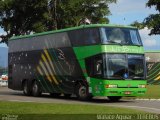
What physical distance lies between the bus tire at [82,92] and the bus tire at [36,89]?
4.70 metres

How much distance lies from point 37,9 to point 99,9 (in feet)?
26.4

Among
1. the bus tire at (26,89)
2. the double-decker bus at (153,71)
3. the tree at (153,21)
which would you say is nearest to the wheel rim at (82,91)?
the bus tire at (26,89)

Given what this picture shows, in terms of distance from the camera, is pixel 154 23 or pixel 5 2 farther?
pixel 5 2

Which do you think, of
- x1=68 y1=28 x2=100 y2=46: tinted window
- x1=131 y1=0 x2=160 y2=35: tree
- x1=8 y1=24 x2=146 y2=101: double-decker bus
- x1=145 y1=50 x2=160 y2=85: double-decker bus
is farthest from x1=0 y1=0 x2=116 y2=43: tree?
x1=68 y1=28 x2=100 y2=46: tinted window

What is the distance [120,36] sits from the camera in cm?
2698

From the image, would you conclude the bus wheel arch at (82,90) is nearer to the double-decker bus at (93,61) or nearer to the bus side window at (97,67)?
Answer: the double-decker bus at (93,61)

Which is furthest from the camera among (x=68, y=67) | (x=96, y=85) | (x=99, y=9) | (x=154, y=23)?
(x=99, y=9)

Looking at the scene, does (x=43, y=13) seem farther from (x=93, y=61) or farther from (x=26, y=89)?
(x=93, y=61)

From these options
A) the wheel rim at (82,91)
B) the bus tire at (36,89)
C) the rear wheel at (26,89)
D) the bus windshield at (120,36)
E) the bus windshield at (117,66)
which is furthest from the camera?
the rear wheel at (26,89)

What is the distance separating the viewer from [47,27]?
6181cm

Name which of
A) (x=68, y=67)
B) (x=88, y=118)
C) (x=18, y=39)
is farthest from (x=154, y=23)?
(x=88, y=118)

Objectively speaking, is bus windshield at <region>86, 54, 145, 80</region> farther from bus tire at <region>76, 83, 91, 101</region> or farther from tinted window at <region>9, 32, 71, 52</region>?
tinted window at <region>9, 32, 71, 52</region>

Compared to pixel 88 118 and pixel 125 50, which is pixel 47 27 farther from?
pixel 88 118

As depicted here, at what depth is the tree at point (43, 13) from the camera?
6056 cm
